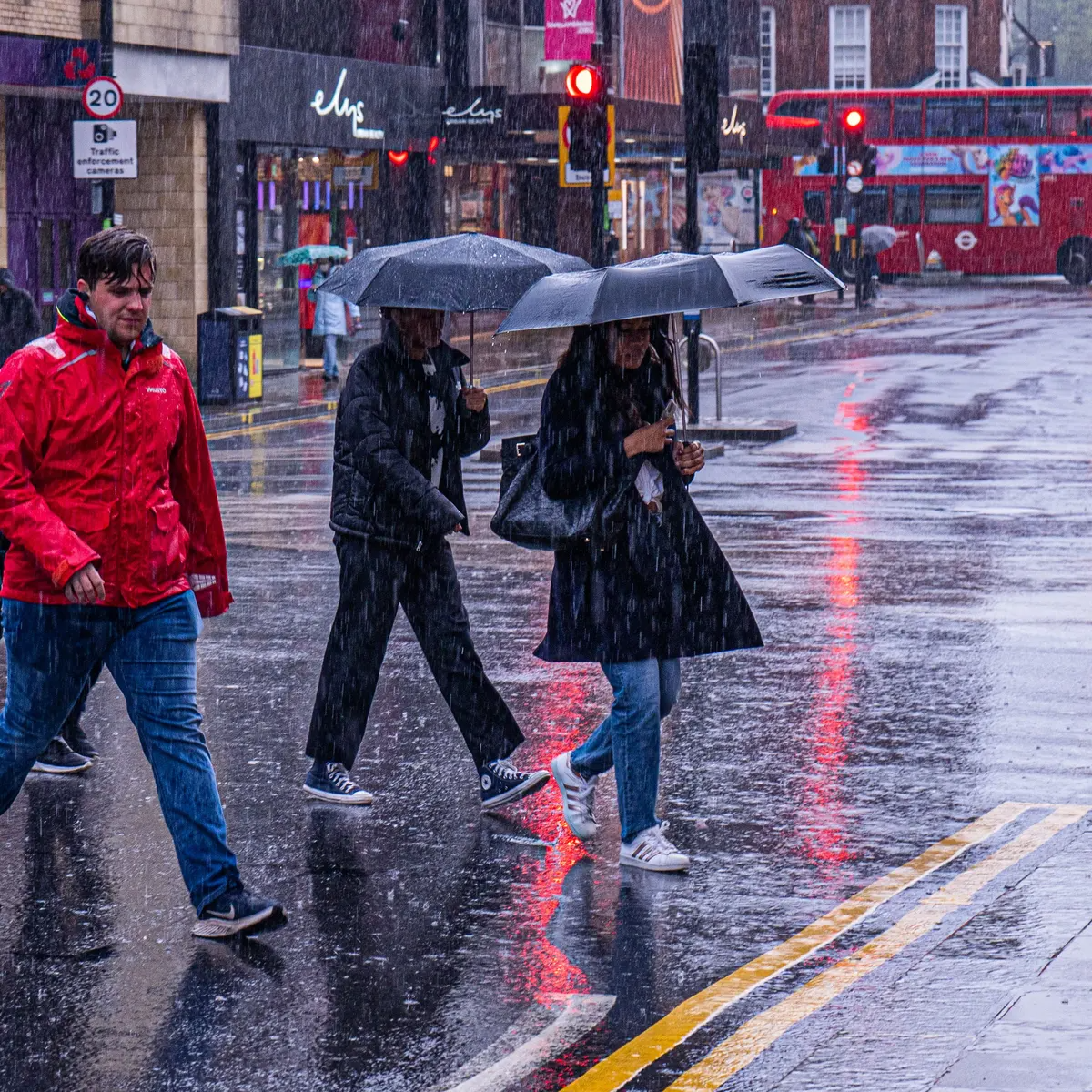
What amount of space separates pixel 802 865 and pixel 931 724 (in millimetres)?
2064

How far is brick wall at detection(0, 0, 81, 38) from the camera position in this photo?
22.9m

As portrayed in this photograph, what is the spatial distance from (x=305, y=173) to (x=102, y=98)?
12.3 meters


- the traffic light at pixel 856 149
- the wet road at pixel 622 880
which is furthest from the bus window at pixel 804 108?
the wet road at pixel 622 880

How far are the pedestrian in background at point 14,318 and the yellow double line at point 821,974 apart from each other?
852 centimetres

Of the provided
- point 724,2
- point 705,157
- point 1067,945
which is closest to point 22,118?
point 705,157

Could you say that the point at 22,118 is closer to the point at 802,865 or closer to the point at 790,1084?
the point at 802,865

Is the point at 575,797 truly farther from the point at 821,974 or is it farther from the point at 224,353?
the point at 224,353

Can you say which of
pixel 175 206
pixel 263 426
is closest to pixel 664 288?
pixel 263 426

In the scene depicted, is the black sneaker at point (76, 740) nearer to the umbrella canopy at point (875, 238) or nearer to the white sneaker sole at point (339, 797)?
the white sneaker sole at point (339, 797)

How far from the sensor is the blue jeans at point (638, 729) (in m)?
6.21

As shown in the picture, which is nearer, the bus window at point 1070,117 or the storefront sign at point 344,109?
the storefront sign at point 344,109

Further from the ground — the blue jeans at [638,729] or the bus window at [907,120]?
the bus window at [907,120]

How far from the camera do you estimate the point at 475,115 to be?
118 ft

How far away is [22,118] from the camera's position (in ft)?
83.6
